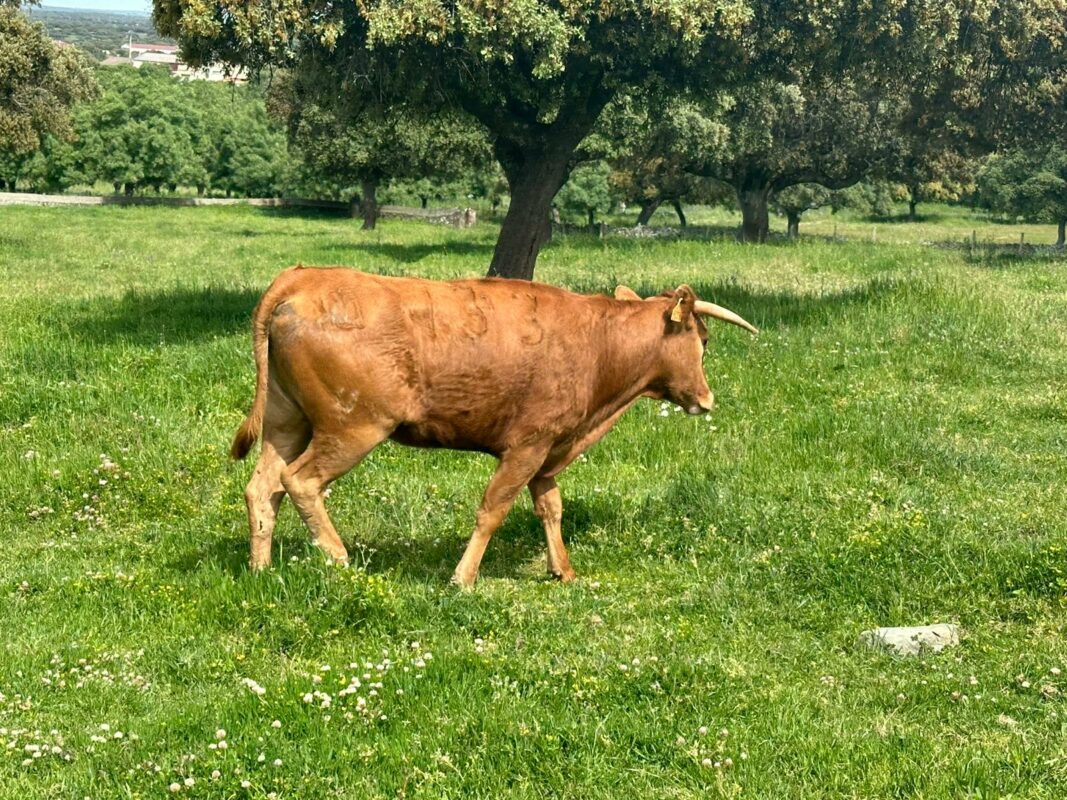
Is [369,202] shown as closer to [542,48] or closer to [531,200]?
[531,200]

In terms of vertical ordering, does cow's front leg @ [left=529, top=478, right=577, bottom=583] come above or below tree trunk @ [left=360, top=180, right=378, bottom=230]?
above

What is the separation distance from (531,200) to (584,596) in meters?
12.9

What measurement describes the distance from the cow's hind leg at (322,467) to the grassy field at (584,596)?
1.28 feet

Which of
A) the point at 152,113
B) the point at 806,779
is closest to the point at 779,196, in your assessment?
the point at 152,113

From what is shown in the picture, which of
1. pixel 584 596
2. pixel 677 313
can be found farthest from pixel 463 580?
pixel 677 313

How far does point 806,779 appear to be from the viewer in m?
5.69

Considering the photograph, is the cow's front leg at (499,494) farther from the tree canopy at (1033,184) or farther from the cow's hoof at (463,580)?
the tree canopy at (1033,184)

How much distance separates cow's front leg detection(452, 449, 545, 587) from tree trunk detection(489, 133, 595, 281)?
11.8 metres

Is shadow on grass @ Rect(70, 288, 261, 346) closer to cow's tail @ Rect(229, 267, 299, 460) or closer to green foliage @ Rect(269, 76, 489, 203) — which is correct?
cow's tail @ Rect(229, 267, 299, 460)

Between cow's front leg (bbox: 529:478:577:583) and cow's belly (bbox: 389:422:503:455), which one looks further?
cow's front leg (bbox: 529:478:577:583)

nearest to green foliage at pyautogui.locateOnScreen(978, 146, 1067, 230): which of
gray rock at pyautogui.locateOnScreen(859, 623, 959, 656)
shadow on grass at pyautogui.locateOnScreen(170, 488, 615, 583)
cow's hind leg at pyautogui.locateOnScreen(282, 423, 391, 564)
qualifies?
shadow on grass at pyautogui.locateOnScreen(170, 488, 615, 583)

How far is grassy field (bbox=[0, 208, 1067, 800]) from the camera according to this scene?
18.9 ft

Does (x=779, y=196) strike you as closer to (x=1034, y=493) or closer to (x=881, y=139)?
(x=881, y=139)

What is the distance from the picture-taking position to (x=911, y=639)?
23.9 feet
